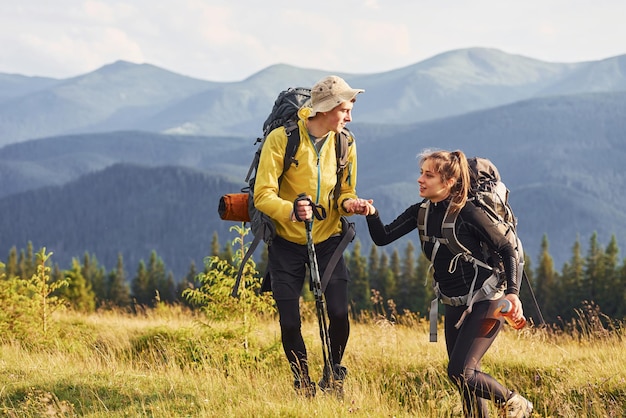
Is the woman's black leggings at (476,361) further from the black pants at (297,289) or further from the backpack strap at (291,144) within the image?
the backpack strap at (291,144)

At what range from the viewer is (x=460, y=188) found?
5.84 m

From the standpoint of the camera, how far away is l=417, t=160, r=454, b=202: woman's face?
19.2 ft

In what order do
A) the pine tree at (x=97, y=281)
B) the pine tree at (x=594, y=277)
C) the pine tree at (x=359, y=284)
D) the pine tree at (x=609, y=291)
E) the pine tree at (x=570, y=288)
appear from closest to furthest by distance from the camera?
the pine tree at (x=609, y=291) → the pine tree at (x=594, y=277) → the pine tree at (x=570, y=288) → the pine tree at (x=359, y=284) → the pine tree at (x=97, y=281)

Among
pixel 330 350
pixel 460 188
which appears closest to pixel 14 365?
pixel 330 350

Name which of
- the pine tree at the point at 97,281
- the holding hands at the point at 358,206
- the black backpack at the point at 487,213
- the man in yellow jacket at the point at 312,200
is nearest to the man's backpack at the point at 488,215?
the black backpack at the point at 487,213

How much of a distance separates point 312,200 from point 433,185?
3.25 feet

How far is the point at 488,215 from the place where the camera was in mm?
5801

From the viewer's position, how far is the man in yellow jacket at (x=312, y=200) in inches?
244

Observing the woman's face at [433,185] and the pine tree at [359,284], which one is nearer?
the woman's face at [433,185]

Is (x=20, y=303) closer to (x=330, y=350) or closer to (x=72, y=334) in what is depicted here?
(x=72, y=334)

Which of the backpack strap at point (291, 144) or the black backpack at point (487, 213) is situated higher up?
the backpack strap at point (291, 144)

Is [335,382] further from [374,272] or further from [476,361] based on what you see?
[374,272]

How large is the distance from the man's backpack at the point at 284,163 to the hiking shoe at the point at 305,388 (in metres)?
0.87

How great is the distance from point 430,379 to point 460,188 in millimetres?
2720
